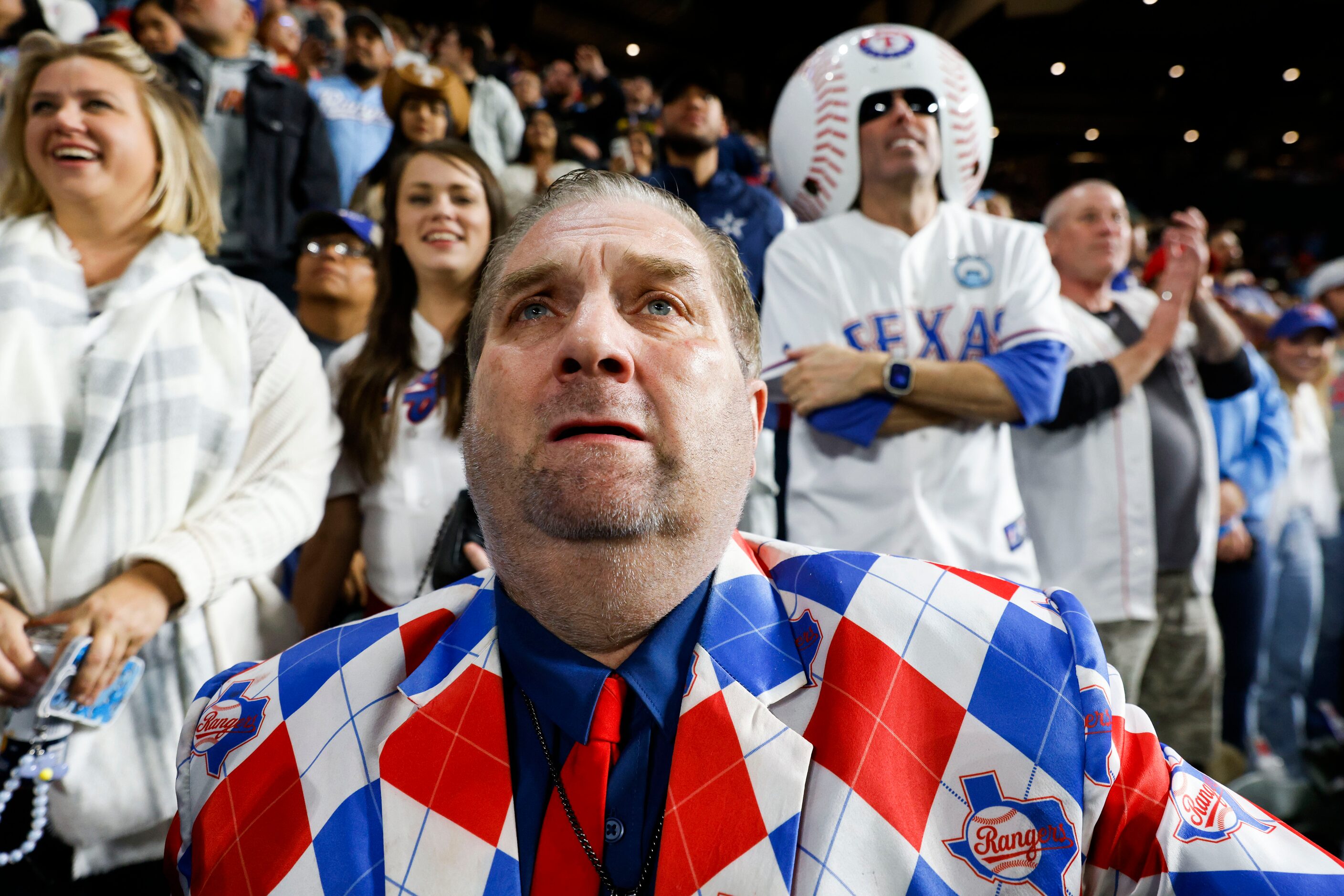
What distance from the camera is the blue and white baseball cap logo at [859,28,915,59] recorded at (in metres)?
2.34

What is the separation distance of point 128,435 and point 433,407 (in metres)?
0.69

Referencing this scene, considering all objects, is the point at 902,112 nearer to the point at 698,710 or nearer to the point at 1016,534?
the point at 1016,534

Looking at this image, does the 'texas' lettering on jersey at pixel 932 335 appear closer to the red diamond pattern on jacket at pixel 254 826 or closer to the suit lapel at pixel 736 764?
the suit lapel at pixel 736 764

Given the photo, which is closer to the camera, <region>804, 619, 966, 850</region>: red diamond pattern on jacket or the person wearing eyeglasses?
<region>804, 619, 966, 850</region>: red diamond pattern on jacket

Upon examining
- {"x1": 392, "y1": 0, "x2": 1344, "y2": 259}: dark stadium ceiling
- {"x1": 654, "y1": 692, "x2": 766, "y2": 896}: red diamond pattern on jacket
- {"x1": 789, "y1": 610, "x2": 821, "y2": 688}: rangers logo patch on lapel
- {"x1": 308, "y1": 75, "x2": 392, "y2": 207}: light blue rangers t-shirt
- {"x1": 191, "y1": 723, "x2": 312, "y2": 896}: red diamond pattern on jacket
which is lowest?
{"x1": 191, "y1": 723, "x2": 312, "y2": 896}: red diamond pattern on jacket

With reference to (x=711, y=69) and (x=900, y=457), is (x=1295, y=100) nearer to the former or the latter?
(x=711, y=69)

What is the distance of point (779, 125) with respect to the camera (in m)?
2.59

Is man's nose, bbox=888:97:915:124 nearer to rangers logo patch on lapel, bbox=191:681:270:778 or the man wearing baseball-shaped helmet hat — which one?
the man wearing baseball-shaped helmet hat

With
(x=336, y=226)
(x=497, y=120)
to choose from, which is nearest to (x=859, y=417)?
(x=336, y=226)

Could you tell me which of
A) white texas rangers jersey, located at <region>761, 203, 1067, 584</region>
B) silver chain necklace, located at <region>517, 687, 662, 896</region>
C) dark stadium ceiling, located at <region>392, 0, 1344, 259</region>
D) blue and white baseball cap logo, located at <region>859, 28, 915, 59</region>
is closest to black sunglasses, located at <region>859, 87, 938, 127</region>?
blue and white baseball cap logo, located at <region>859, 28, 915, 59</region>

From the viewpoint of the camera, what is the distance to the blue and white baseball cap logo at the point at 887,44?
2342 mm

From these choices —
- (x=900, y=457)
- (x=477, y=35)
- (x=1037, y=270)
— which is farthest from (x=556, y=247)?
(x=477, y=35)

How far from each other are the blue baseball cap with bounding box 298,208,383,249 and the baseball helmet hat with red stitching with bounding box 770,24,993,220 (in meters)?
1.63

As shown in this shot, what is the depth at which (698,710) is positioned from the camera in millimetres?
999
